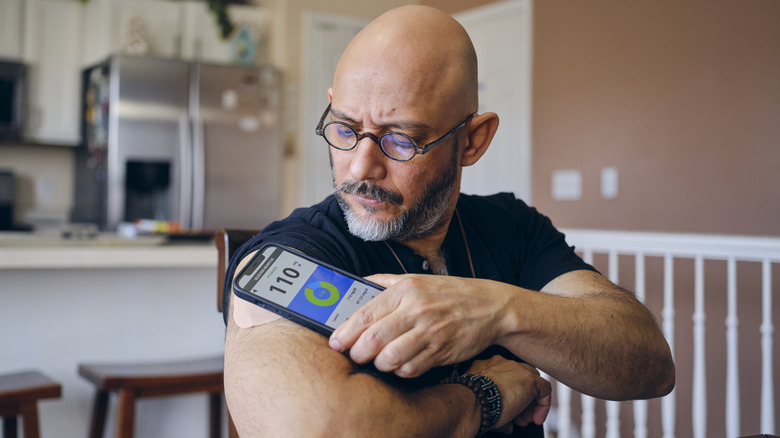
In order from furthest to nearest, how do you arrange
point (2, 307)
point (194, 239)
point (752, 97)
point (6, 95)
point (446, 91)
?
point (6, 95) → point (752, 97) → point (194, 239) → point (2, 307) → point (446, 91)

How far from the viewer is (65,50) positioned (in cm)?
423

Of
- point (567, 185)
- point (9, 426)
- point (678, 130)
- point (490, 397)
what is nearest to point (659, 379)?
point (490, 397)

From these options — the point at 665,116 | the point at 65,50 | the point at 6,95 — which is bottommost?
the point at 665,116

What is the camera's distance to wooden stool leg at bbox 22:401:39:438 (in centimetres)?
165

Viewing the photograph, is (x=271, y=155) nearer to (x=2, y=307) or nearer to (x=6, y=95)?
(x=6, y=95)

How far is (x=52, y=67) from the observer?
13.8ft

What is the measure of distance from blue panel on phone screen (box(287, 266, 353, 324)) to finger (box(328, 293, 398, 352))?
0.03 metres

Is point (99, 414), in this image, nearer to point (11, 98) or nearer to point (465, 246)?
point (465, 246)

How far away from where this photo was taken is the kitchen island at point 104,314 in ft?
6.66

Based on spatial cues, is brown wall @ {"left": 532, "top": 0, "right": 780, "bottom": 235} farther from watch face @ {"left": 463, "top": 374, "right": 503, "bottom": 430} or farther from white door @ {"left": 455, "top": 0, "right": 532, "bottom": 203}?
watch face @ {"left": 463, "top": 374, "right": 503, "bottom": 430}

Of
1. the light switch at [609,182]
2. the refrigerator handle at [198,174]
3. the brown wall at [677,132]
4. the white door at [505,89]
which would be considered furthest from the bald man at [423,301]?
the refrigerator handle at [198,174]

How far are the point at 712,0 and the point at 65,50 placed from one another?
12.1 feet

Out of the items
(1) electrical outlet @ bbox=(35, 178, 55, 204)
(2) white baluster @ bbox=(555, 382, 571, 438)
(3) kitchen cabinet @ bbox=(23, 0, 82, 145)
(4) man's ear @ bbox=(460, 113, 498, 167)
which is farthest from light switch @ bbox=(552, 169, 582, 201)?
(1) electrical outlet @ bbox=(35, 178, 55, 204)

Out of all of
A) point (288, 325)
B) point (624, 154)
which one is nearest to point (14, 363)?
point (288, 325)
